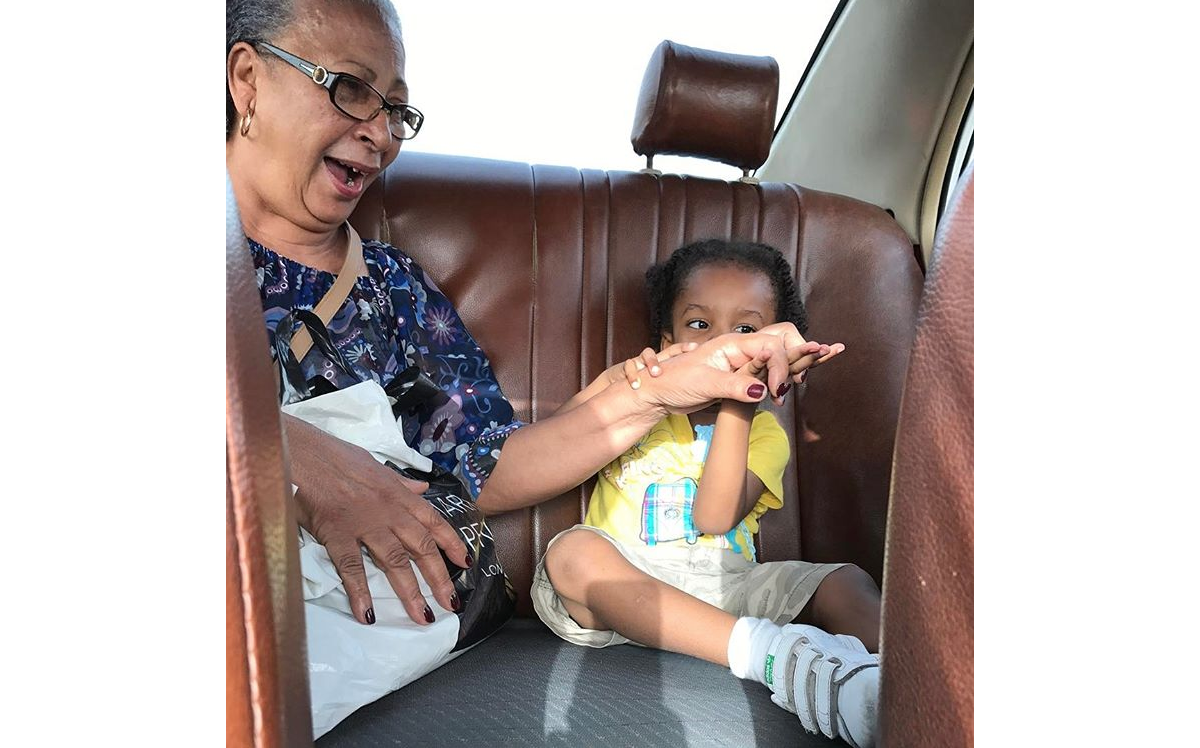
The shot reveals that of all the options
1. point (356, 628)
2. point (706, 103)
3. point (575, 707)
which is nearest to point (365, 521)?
point (356, 628)

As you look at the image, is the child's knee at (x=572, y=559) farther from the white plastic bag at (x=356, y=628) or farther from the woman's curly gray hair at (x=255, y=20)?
the woman's curly gray hair at (x=255, y=20)

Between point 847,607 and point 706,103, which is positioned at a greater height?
point 706,103

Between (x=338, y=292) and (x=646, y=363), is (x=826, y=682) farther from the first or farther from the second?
(x=338, y=292)

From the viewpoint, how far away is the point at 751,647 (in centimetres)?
120

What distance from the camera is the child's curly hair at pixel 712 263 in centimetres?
178

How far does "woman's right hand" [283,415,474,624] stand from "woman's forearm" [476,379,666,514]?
243 mm

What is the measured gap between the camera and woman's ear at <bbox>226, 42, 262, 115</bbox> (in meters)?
1.47

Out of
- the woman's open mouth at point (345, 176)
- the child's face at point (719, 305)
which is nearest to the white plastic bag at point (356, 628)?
the woman's open mouth at point (345, 176)

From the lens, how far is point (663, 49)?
71.9 inches

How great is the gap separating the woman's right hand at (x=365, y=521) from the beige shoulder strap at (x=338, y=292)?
0.52ft

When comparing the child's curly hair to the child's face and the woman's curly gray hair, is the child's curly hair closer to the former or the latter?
the child's face

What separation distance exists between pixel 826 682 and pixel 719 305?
0.83m
